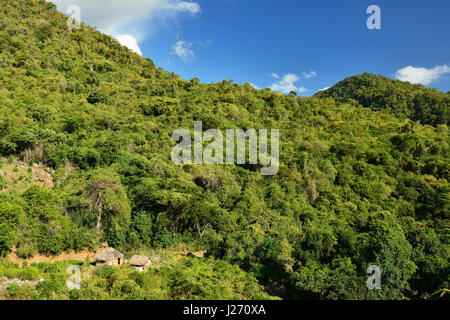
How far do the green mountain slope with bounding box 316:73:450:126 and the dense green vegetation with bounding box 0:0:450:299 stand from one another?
32.2 feet

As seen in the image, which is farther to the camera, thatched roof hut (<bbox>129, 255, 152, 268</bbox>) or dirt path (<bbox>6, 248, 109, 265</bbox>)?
thatched roof hut (<bbox>129, 255, 152, 268</bbox>)

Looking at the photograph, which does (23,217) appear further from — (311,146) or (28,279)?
(311,146)

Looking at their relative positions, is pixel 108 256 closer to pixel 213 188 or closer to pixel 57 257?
pixel 57 257

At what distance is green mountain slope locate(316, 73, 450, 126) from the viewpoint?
43.4 metres

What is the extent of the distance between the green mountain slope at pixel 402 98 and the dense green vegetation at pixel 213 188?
32.2 ft

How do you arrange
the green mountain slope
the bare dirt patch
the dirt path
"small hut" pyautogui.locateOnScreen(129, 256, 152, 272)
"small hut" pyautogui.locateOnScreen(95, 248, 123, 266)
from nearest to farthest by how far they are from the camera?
1. the dirt path
2. "small hut" pyautogui.locateOnScreen(129, 256, 152, 272)
3. "small hut" pyautogui.locateOnScreen(95, 248, 123, 266)
4. the bare dirt patch
5. the green mountain slope

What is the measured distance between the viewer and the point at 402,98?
4941 centimetres

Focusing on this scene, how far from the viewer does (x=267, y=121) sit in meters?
33.8

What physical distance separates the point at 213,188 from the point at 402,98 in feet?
164

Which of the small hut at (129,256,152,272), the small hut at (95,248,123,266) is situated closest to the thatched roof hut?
the small hut at (129,256,152,272)

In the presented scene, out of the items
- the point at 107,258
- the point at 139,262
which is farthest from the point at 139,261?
the point at 107,258

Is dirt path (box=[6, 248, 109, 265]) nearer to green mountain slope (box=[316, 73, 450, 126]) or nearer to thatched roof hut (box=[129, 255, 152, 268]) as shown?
thatched roof hut (box=[129, 255, 152, 268])

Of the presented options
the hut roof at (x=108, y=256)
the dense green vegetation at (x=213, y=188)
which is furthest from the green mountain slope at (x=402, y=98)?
the hut roof at (x=108, y=256)
